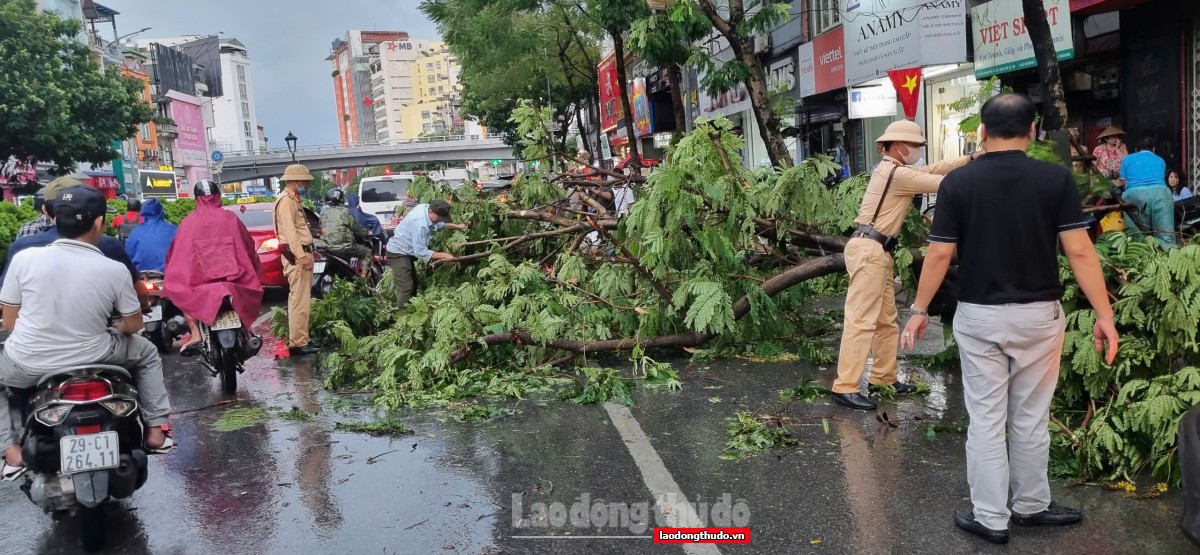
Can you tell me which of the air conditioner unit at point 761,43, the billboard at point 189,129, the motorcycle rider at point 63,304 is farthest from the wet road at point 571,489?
the billboard at point 189,129

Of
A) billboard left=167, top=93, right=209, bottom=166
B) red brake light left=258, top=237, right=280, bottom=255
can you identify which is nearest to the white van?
red brake light left=258, top=237, right=280, bottom=255

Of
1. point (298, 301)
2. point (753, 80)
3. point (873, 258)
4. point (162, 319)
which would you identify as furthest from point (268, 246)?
point (873, 258)

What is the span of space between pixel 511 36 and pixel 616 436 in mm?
20671

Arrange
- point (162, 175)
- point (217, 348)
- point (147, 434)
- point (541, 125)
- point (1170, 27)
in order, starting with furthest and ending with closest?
point (162, 175), point (1170, 27), point (541, 125), point (217, 348), point (147, 434)

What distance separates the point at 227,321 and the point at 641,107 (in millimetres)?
33411

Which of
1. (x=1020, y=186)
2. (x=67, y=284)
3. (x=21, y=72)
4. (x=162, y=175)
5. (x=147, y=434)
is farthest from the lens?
(x=162, y=175)

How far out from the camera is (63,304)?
4484 millimetres

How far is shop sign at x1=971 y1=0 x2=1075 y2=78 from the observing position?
12.7m

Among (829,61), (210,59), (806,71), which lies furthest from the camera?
(210,59)

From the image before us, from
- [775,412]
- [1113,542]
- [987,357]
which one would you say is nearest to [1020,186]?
[987,357]

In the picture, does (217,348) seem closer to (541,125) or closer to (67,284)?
(67,284)

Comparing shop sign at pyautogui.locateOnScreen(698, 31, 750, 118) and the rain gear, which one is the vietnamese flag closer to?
the rain gear

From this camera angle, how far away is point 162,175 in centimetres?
6506

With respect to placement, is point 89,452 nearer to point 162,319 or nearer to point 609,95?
point 162,319
